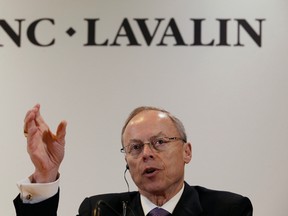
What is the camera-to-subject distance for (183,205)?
7.66 feet

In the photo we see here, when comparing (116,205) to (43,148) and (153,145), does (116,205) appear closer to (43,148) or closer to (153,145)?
(153,145)

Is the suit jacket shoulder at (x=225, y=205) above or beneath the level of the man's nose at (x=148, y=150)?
beneath

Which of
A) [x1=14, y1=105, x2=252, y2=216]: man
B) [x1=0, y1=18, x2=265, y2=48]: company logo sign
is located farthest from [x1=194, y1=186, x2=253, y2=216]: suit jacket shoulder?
[x1=0, y1=18, x2=265, y2=48]: company logo sign

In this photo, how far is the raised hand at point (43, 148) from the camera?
7.07 feet

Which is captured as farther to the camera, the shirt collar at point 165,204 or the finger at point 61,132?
the shirt collar at point 165,204

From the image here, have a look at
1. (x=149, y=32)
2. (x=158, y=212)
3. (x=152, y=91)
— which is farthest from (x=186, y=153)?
(x=149, y=32)

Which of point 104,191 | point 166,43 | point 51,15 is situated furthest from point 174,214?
point 51,15

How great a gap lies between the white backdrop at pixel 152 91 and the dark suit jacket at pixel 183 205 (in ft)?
3.05

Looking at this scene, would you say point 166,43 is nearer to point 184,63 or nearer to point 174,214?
point 184,63

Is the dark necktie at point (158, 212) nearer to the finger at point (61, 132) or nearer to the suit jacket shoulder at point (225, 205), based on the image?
the suit jacket shoulder at point (225, 205)

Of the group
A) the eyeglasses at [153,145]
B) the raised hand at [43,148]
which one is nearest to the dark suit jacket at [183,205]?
the raised hand at [43,148]

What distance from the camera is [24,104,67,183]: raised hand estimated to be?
Answer: 2.15 m

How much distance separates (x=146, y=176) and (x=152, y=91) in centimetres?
117

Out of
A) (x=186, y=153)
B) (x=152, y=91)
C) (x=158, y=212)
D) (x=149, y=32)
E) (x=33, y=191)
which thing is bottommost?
(x=158, y=212)
